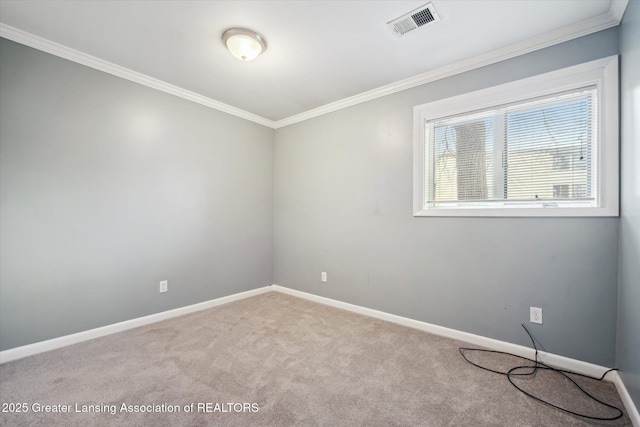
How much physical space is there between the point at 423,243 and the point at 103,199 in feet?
10.1

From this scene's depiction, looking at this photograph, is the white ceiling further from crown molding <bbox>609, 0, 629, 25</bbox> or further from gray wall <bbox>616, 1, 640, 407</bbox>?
gray wall <bbox>616, 1, 640, 407</bbox>

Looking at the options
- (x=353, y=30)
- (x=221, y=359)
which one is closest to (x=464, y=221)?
(x=353, y=30)

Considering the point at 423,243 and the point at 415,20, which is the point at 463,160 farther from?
the point at 415,20

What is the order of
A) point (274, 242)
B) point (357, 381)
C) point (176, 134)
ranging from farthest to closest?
point (274, 242) < point (176, 134) < point (357, 381)

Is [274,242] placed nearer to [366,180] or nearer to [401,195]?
[366,180]

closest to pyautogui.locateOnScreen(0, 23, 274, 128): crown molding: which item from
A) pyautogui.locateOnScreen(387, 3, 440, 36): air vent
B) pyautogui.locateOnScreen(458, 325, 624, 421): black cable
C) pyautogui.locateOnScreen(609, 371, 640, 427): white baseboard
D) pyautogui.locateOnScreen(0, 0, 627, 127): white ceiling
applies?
pyautogui.locateOnScreen(0, 0, 627, 127): white ceiling

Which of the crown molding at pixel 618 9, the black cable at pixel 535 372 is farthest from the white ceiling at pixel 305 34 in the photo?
the black cable at pixel 535 372

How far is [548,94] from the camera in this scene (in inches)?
85.4

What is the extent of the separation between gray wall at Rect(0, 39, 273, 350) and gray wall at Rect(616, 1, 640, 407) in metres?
3.58

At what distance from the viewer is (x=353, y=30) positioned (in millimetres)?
2090

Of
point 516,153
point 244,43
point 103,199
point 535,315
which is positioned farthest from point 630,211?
point 103,199

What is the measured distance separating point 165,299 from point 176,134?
182cm

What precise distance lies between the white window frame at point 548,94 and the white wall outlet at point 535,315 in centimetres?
75

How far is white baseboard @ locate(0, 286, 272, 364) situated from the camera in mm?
2123
